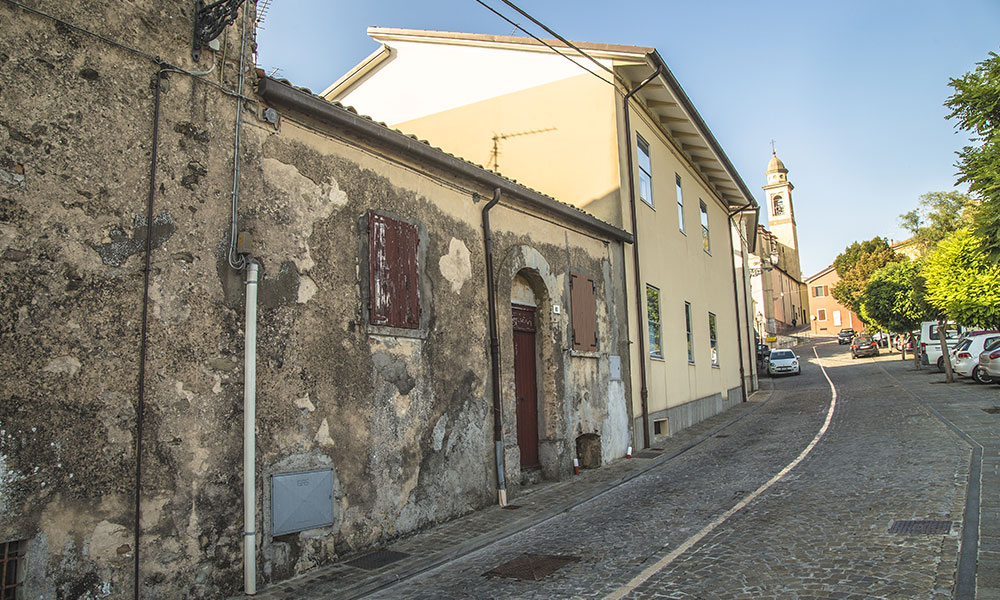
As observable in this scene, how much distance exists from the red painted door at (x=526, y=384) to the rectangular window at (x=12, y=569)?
21.4 ft

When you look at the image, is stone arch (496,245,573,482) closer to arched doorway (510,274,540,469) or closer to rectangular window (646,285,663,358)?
arched doorway (510,274,540,469)

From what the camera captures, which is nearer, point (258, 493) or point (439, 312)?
point (258, 493)

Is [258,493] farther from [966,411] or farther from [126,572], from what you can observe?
[966,411]

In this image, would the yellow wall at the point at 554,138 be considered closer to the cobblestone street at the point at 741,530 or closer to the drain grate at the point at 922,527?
the cobblestone street at the point at 741,530

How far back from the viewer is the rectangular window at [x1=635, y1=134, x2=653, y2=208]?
590 inches

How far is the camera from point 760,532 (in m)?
6.52

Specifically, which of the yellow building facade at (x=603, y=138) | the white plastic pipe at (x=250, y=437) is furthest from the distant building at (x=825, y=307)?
the white plastic pipe at (x=250, y=437)

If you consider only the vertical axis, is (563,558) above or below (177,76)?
below

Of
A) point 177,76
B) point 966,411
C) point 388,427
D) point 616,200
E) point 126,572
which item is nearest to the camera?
point 126,572

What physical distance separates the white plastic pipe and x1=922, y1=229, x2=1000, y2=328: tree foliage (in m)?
19.9

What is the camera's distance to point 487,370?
884cm

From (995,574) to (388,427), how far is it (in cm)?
530

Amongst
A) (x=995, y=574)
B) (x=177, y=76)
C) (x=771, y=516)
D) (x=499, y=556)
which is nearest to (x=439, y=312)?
→ (x=499, y=556)

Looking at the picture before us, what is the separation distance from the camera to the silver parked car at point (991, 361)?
18656 millimetres
